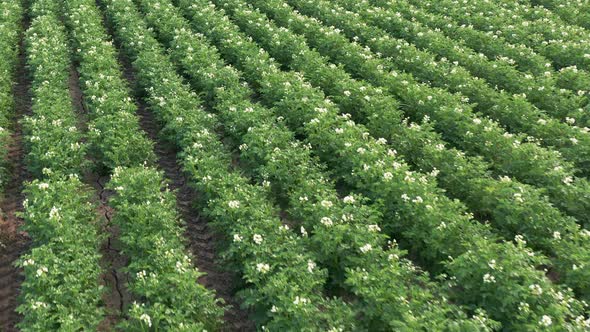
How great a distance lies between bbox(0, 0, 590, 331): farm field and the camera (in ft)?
17.0

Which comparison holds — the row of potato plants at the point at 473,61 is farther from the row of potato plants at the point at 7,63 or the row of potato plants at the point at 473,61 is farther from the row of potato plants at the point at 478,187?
the row of potato plants at the point at 7,63

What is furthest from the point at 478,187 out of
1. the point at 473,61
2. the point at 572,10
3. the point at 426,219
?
the point at 572,10

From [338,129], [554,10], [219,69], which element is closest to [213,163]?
[338,129]

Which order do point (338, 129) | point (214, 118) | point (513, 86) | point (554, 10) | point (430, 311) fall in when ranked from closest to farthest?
point (430, 311) → point (338, 129) → point (214, 118) → point (513, 86) → point (554, 10)

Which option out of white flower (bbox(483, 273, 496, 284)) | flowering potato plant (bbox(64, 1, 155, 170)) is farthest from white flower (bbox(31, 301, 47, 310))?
white flower (bbox(483, 273, 496, 284))

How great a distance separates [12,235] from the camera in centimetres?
691

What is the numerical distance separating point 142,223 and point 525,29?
11642mm

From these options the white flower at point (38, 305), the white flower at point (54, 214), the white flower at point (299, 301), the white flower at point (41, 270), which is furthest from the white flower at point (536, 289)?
the white flower at point (54, 214)

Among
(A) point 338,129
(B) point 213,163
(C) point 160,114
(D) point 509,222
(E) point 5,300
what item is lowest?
(E) point 5,300

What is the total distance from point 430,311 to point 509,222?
2124mm

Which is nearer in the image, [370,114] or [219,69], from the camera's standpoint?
[370,114]

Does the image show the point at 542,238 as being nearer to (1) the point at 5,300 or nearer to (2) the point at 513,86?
(2) the point at 513,86

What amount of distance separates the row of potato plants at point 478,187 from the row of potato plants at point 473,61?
2.39 meters

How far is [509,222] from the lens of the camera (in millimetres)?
6281
